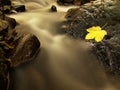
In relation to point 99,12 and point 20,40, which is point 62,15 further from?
point 20,40

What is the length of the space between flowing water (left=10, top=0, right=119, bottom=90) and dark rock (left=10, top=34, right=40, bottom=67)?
0.10 meters

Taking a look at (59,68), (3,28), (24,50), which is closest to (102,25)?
(59,68)

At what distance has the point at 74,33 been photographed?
4738 millimetres

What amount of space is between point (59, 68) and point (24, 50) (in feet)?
2.12

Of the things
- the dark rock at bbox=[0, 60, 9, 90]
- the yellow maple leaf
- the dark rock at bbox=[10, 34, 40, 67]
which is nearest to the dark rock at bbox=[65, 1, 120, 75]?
the dark rock at bbox=[10, 34, 40, 67]

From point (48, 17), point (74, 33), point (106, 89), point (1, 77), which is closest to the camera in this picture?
point (1, 77)

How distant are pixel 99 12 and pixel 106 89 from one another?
2.06m

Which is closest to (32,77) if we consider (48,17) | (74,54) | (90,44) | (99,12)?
(74,54)

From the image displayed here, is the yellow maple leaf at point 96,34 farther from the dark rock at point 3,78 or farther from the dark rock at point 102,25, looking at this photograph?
the dark rock at point 102,25

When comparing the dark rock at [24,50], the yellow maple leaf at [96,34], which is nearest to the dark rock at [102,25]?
the dark rock at [24,50]

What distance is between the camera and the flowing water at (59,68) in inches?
134

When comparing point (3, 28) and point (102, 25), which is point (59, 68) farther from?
point (102, 25)

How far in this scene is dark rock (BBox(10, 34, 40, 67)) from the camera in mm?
3738

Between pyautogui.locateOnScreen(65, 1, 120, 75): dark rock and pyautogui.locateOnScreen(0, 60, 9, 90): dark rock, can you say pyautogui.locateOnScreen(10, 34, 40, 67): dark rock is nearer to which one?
pyautogui.locateOnScreen(0, 60, 9, 90): dark rock
